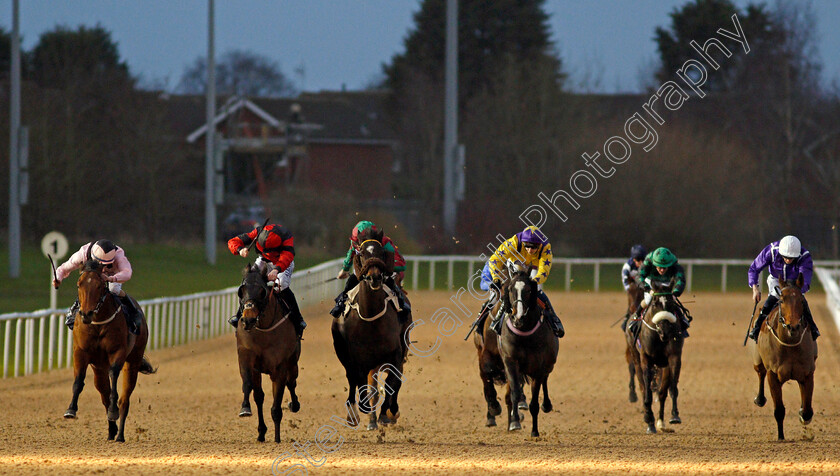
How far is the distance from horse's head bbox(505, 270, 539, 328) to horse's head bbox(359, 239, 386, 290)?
39.6 inches

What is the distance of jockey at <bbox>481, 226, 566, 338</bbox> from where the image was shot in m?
9.70

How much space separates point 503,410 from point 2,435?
4.65 metres

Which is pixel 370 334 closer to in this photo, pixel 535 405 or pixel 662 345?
pixel 535 405

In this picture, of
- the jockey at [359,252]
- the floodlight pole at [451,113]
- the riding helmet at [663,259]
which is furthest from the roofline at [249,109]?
the riding helmet at [663,259]

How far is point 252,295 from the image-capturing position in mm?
8758

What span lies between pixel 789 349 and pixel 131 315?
16.3ft

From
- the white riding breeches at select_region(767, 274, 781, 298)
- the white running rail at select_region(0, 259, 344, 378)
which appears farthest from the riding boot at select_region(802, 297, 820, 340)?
the white running rail at select_region(0, 259, 344, 378)

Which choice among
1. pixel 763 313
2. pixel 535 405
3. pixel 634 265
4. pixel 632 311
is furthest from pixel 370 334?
pixel 634 265

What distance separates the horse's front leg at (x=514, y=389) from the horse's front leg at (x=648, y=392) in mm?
1106

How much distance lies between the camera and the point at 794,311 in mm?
8945

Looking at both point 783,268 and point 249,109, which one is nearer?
point 783,268

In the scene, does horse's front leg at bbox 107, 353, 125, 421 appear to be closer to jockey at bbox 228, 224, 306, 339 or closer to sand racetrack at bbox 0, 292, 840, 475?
sand racetrack at bbox 0, 292, 840, 475

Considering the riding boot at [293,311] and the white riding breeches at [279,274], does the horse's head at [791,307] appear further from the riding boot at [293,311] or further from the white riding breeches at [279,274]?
the white riding breeches at [279,274]

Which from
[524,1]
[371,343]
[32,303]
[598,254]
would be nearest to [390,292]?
[371,343]
